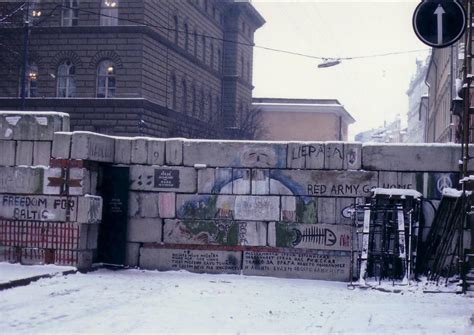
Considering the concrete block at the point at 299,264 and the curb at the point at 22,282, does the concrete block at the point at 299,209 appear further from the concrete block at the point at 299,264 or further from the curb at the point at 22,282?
the curb at the point at 22,282

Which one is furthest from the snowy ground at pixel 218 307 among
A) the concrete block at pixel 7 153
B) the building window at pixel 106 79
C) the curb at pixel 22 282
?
the building window at pixel 106 79

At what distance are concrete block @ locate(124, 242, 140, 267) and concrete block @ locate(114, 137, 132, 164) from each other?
5.63 feet

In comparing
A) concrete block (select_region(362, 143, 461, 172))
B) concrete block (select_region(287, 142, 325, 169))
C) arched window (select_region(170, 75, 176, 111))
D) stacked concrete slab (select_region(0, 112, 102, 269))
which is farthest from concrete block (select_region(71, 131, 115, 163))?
arched window (select_region(170, 75, 176, 111))

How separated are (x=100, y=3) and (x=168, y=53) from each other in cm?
555

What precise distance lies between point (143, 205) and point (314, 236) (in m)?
3.54

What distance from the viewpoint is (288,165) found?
43.5ft

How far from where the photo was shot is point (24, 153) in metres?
13.5

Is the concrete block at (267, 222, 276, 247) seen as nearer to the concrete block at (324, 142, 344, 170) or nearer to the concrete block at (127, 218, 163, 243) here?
the concrete block at (324, 142, 344, 170)

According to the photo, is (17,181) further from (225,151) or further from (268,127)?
(268,127)

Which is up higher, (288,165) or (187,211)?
(288,165)

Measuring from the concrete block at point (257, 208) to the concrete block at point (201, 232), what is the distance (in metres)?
0.28

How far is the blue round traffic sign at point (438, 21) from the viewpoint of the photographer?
33.4 feet

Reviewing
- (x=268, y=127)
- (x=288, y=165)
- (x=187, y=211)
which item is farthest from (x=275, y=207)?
(x=268, y=127)

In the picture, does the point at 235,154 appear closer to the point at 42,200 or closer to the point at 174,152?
the point at 174,152
